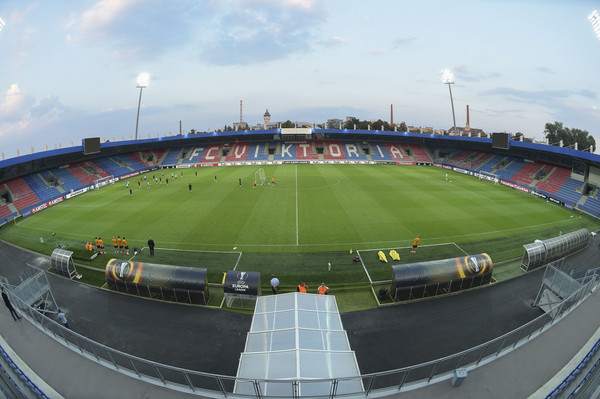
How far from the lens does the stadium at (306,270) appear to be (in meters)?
8.91

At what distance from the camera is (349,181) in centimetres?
4509

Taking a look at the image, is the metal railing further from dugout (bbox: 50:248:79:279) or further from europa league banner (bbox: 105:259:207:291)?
dugout (bbox: 50:248:79:279)

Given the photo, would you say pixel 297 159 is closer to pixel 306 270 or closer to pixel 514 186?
pixel 514 186

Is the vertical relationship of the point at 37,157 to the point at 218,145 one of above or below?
below

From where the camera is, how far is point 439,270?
1570 cm

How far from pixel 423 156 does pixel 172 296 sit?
222 feet

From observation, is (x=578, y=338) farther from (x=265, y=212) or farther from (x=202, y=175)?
(x=202, y=175)

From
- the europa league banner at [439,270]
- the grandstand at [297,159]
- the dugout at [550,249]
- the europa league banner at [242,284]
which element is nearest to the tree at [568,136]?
the grandstand at [297,159]

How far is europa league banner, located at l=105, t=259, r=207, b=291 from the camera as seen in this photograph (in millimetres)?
15375

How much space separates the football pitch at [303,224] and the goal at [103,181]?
3.17 m

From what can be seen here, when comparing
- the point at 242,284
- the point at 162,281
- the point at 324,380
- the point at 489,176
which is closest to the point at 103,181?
the point at 162,281

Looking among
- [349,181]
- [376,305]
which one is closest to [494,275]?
[376,305]

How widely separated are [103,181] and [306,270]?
154 ft

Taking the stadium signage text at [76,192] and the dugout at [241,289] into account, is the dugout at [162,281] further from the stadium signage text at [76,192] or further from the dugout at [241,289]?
the stadium signage text at [76,192]
